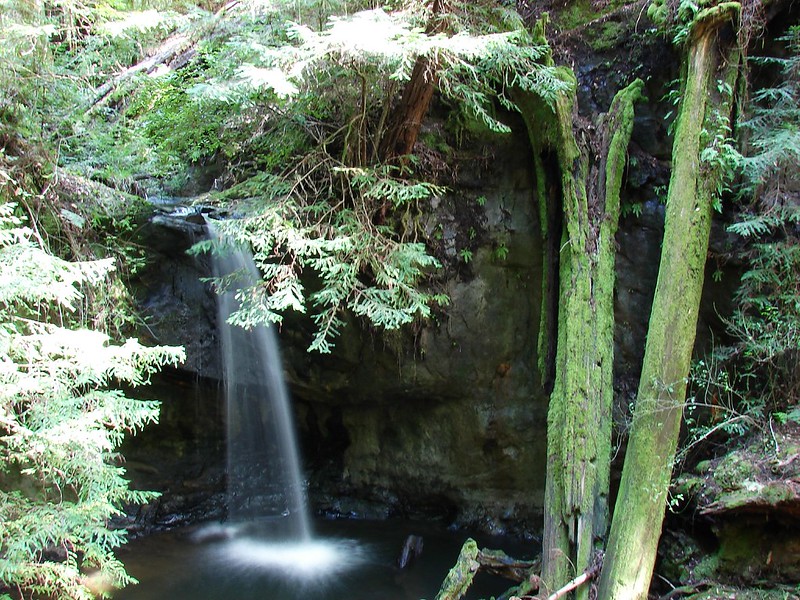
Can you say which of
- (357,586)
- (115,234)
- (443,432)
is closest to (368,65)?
(115,234)

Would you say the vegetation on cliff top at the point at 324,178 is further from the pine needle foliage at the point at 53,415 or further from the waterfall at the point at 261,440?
the waterfall at the point at 261,440

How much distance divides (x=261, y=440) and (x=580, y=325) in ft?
16.1

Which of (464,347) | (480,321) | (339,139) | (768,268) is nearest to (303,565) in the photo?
(464,347)

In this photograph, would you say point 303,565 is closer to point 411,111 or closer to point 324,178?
point 324,178

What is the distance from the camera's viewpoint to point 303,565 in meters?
6.80

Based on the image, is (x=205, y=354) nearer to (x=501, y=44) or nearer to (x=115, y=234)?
(x=115, y=234)

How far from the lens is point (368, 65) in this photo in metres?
5.42

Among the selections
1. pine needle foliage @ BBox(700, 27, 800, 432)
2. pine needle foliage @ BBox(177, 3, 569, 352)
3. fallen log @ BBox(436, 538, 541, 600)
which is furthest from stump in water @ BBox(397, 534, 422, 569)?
pine needle foliage @ BBox(700, 27, 800, 432)

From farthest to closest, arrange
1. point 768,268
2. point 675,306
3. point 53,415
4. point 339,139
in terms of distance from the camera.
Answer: point 339,139 < point 768,268 < point 675,306 < point 53,415

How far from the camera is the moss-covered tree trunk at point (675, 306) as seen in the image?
4438mm

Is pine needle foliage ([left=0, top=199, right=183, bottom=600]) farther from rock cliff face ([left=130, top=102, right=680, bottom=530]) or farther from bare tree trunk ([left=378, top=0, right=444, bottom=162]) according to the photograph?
bare tree trunk ([left=378, top=0, right=444, bottom=162])

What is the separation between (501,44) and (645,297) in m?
3.11

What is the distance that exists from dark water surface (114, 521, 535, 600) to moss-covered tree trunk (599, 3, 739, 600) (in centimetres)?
215

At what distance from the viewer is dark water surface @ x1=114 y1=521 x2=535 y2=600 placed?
6086 mm
